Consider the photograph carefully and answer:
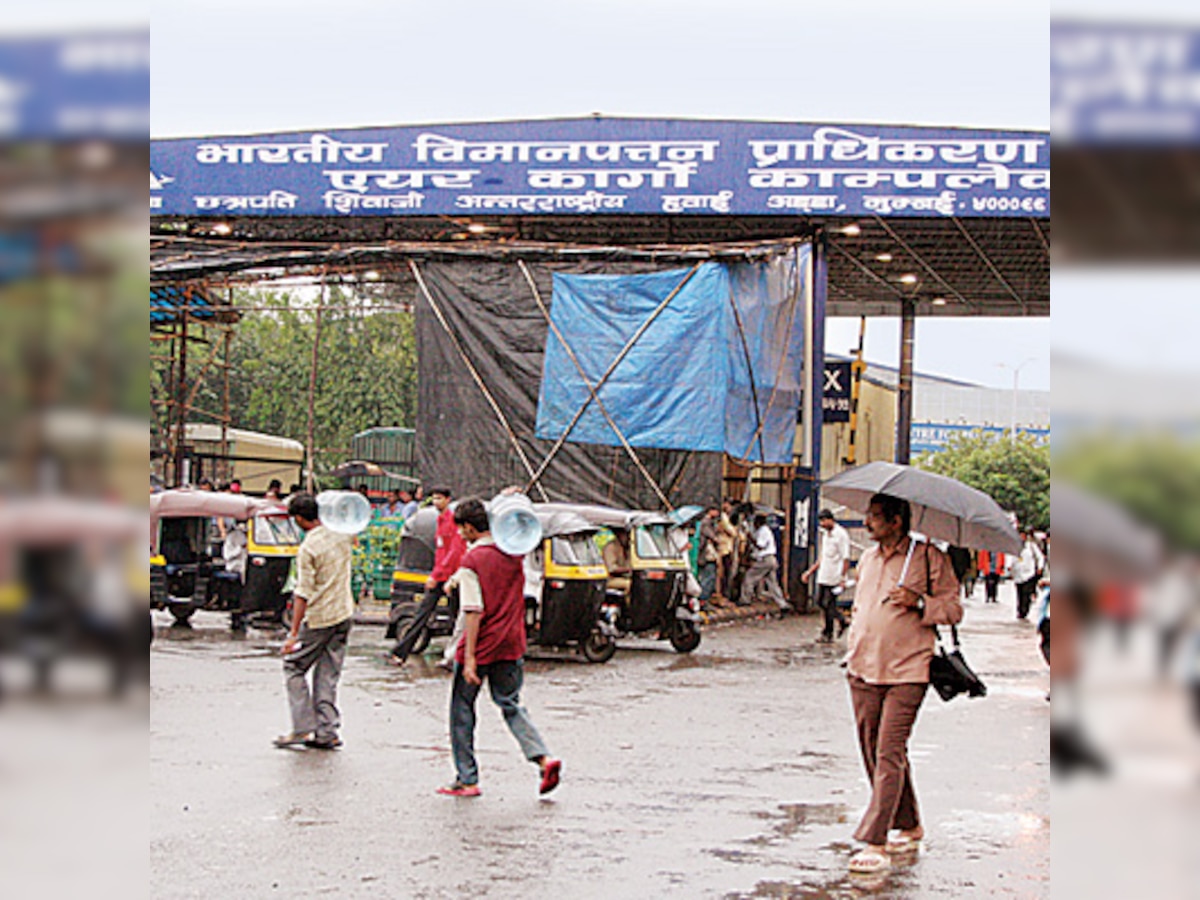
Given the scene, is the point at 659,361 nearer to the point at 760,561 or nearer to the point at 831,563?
the point at 760,561

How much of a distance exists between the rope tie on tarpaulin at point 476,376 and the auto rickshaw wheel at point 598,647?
544cm

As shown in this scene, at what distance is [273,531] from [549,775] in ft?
32.3

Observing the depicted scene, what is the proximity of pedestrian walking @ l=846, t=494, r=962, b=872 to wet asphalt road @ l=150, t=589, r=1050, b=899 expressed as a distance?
363 millimetres

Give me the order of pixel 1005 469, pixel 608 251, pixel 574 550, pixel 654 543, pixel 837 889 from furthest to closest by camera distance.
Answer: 1. pixel 1005 469
2. pixel 608 251
3. pixel 654 543
4. pixel 574 550
5. pixel 837 889

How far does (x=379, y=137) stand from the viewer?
955 inches

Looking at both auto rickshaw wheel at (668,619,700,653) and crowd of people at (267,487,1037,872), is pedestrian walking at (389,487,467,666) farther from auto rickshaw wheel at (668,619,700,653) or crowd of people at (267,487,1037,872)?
crowd of people at (267,487,1037,872)

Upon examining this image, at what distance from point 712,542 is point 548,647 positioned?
6.63 m

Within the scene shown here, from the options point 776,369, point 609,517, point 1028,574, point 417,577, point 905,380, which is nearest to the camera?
point 417,577

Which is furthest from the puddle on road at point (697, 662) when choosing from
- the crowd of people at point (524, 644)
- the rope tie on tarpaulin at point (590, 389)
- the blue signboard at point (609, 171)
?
the blue signboard at point (609, 171)

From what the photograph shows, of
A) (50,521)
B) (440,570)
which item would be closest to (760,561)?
(440,570)

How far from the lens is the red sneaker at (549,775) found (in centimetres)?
786

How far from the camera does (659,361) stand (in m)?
20.7

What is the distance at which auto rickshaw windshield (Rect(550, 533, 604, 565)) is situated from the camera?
1493 cm

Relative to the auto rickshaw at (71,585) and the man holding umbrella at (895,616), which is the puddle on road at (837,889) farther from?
the auto rickshaw at (71,585)
